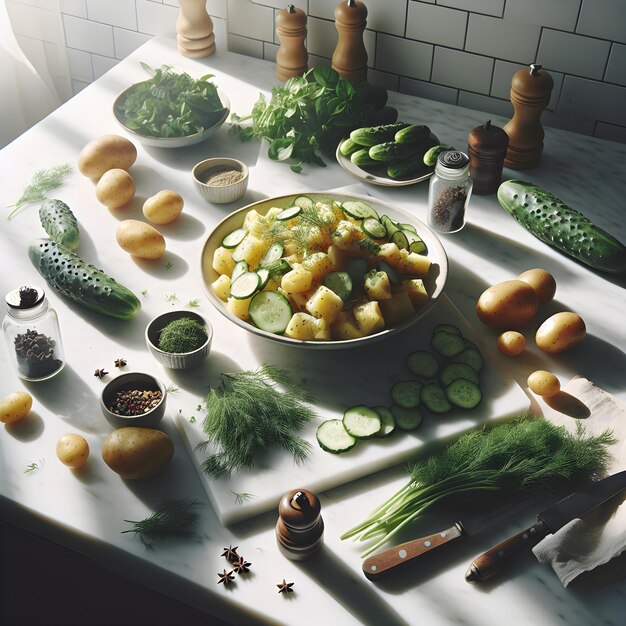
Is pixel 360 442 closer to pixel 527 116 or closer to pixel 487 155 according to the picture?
pixel 487 155

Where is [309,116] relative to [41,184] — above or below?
above

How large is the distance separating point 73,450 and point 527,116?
4.75ft

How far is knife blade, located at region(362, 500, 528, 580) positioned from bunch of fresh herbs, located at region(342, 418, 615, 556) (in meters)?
0.04

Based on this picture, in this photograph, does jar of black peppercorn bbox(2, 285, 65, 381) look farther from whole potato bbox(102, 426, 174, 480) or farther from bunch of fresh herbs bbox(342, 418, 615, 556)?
bunch of fresh herbs bbox(342, 418, 615, 556)

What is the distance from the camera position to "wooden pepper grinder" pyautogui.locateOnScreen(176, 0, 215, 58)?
2523 mm

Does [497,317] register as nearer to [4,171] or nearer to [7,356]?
[7,356]

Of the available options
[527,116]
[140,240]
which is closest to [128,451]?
[140,240]

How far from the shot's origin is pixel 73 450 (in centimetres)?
143

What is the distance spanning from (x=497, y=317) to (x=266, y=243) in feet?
1.75

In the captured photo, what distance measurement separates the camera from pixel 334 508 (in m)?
1.42

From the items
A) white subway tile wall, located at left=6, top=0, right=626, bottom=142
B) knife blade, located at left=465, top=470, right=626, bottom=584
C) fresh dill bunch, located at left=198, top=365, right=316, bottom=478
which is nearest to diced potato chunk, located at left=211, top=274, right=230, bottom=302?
fresh dill bunch, located at left=198, top=365, right=316, bottom=478

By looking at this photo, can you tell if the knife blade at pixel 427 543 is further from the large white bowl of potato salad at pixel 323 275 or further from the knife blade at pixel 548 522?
the large white bowl of potato salad at pixel 323 275

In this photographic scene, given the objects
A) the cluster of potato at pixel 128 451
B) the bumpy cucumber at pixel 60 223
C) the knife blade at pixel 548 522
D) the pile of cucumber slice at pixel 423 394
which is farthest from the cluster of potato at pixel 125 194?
the knife blade at pixel 548 522

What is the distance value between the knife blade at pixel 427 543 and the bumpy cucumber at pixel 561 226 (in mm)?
734
